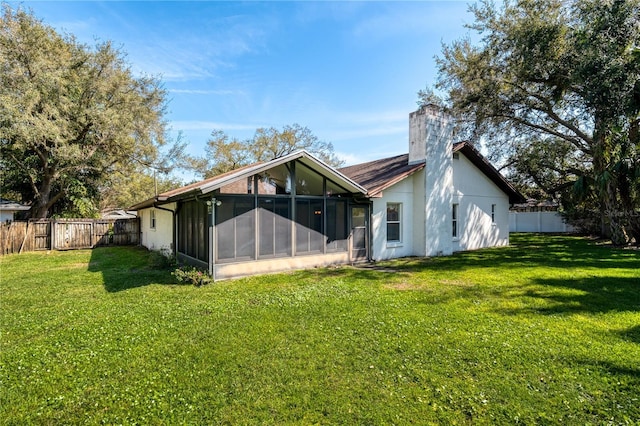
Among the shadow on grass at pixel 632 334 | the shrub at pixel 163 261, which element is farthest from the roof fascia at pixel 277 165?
the shadow on grass at pixel 632 334

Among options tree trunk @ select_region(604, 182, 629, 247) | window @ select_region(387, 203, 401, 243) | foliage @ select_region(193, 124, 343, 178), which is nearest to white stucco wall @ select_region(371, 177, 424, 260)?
window @ select_region(387, 203, 401, 243)

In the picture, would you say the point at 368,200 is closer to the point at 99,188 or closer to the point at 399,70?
the point at 399,70

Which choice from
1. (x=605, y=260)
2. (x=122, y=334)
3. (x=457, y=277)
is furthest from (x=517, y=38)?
(x=122, y=334)

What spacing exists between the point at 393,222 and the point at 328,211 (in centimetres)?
333

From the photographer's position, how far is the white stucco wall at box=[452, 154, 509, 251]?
14.8 meters

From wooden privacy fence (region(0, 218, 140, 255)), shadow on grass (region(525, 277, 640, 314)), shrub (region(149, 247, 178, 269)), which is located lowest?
shadow on grass (region(525, 277, 640, 314))

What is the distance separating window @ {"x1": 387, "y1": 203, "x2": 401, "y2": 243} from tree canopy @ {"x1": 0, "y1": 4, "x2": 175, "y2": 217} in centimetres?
1596

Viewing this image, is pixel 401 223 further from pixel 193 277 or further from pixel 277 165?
pixel 193 277

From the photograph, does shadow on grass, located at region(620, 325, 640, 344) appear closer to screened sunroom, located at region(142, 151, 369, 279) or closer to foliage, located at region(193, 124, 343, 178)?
screened sunroom, located at region(142, 151, 369, 279)

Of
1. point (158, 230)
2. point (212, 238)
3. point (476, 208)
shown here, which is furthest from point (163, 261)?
point (476, 208)

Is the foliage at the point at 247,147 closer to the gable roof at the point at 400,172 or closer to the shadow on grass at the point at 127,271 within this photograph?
the gable roof at the point at 400,172

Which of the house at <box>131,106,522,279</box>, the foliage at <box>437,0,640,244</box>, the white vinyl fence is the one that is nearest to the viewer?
the house at <box>131,106,522,279</box>

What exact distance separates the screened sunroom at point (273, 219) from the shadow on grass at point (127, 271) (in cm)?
103

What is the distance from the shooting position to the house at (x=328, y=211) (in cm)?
873
